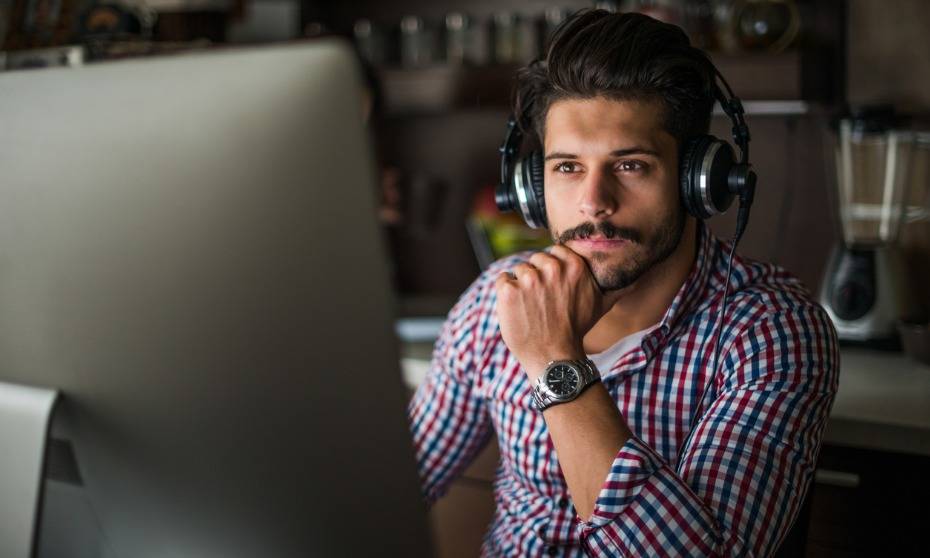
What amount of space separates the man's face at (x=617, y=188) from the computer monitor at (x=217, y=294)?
0.53m

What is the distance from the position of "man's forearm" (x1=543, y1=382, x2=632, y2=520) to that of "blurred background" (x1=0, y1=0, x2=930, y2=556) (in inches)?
13.9

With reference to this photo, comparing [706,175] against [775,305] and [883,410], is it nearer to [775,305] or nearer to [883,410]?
[775,305]

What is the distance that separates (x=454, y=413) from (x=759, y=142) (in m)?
1.14

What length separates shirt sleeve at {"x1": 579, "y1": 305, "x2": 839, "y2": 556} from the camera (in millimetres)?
856

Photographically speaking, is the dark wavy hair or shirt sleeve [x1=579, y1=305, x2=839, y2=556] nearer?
shirt sleeve [x1=579, y1=305, x2=839, y2=556]

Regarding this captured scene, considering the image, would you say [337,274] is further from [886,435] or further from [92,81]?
[886,435]

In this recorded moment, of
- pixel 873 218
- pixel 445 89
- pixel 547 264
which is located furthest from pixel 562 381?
pixel 445 89

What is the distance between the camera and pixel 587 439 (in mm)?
881

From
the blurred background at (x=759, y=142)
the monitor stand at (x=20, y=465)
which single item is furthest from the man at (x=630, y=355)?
the monitor stand at (x=20, y=465)

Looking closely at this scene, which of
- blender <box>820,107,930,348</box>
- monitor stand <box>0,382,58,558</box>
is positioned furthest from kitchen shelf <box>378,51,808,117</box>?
monitor stand <box>0,382,58,558</box>

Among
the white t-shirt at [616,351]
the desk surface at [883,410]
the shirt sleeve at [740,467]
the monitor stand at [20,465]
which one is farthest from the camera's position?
the desk surface at [883,410]

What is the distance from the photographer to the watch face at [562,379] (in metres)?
0.90

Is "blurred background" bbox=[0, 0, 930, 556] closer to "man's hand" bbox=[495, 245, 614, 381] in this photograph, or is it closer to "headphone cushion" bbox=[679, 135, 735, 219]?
"headphone cushion" bbox=[679, 135, 735, 219]

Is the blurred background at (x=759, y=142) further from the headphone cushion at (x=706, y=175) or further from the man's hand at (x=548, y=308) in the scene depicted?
the man's hand at (x=548, y=308)
